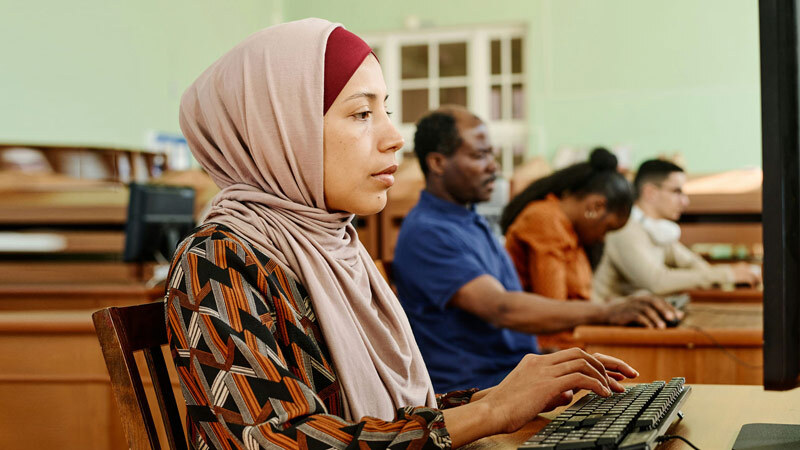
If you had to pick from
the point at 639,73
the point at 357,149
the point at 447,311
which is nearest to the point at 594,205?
the point at 447,311

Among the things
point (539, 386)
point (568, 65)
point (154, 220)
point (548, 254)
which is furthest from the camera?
point (568, 65)

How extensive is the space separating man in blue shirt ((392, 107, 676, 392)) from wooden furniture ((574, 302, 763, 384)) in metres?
0.05

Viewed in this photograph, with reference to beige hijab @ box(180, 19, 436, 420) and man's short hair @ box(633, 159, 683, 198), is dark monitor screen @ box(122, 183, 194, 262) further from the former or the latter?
beige hijab @ box(180, 19, 436, 420)

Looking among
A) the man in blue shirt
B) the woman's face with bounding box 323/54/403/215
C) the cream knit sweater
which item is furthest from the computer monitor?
the cream knit sweater

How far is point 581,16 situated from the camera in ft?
27.2

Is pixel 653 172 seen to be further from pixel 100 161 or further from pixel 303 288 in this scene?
pixel 100 161

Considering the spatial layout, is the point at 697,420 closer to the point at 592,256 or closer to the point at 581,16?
the point at 592,256

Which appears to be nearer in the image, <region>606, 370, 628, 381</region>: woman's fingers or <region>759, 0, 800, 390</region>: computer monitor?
<region>759, 0, 800, 390</region>: computer monitor

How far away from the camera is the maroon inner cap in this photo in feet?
3.04

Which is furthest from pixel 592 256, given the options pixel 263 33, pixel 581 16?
pixel 581 16

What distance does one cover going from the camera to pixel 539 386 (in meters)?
0.79

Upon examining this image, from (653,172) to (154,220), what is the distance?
2123 millimetres

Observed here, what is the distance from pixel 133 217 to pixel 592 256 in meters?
1.74

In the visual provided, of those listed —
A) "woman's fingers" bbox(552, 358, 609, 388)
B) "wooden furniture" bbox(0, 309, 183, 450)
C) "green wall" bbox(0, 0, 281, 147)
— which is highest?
"green wall" bbox(0, 0, 281, 147)
